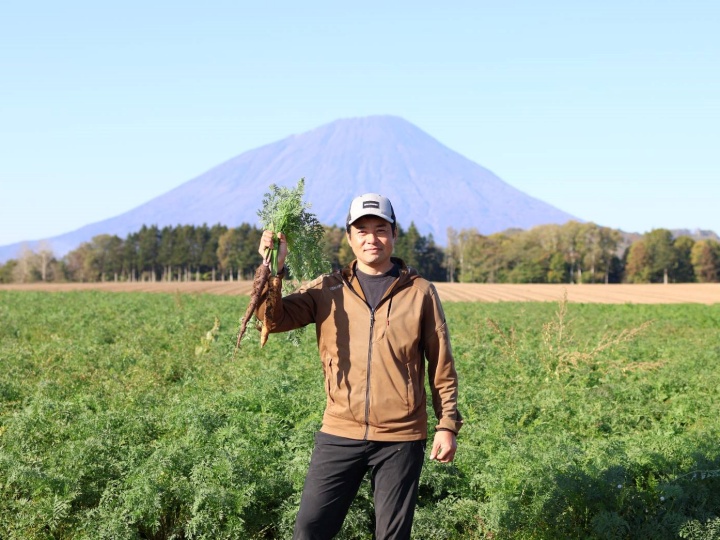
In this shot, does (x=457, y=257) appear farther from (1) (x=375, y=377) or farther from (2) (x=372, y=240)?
(1) (x=375, y=377)

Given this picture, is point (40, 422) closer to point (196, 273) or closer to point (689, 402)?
point (689, 402)

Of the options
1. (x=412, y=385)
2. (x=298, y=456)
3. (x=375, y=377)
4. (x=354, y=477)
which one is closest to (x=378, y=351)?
(x=375, y=377)

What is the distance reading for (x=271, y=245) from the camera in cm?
399

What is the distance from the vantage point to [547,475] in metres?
6.11

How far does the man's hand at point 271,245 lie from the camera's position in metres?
3.96

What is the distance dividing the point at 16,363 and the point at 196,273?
358 ft

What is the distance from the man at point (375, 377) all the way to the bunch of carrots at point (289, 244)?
64 millimetres

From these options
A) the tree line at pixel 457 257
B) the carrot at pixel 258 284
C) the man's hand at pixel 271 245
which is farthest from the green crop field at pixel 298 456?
the tree line at pixel 457 257

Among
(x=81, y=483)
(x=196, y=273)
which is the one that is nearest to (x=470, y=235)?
(x=196, y=273)

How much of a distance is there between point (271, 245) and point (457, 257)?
107548 mm

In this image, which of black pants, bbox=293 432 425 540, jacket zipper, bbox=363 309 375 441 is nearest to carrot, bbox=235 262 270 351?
jacket zipper, bbox=363 309 375 441

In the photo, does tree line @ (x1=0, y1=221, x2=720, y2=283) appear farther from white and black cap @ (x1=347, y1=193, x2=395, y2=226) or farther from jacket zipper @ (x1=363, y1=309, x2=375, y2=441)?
jacket zipper @ (x1=363, y1=309, x2=375, y2=441)

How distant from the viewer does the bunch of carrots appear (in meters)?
3.90

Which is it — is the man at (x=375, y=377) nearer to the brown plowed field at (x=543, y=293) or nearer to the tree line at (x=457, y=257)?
the brown plowed field at (x=543, y=293)
